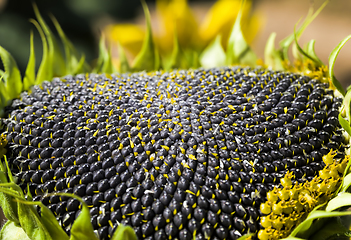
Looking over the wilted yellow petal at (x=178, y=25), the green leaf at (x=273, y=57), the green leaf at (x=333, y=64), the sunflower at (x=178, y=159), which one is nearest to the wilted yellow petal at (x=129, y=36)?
the wilted yellow petal at (x=178, y=25)

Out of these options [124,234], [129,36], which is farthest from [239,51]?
[124,234]

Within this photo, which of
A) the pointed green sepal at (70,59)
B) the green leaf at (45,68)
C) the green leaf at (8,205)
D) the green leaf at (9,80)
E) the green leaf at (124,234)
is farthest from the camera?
the pointed green sepal at (70,59)

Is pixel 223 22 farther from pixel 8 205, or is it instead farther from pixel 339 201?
pixel 8 205

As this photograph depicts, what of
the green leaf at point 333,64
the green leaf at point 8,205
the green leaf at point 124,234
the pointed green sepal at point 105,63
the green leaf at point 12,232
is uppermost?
the pointed green sepal at point 105,63

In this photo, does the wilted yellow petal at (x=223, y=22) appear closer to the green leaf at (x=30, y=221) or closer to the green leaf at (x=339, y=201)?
Answer: the green leaf at (x=339, y=201)

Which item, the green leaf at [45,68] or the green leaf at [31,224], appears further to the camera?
the green leaf at [45,68]

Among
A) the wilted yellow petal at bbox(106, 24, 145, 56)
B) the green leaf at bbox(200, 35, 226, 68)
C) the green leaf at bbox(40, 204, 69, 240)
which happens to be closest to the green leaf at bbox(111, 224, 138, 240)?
the green leaf at bbox(40, 204, 69, 240)

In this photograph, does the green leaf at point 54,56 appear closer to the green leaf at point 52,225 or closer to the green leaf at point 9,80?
the green leaf at point 9,80

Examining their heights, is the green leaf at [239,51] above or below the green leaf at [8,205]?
above

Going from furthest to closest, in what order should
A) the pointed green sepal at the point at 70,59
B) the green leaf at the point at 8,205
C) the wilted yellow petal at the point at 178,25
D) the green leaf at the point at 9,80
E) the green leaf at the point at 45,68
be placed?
the wilted yellow petal at the point at 178,25 < the pointed green sepal at the point at 70,59 < the green leaf at the point at 45,68 < the green leaf at the point at 9,80 < the green leaf at the point at 8,205
